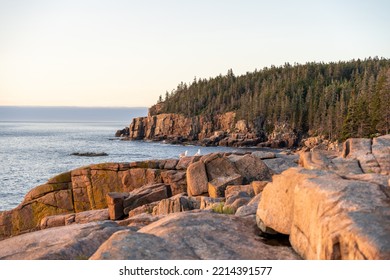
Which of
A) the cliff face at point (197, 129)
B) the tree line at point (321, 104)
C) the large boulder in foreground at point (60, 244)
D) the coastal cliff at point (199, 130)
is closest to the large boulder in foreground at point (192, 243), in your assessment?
the large boulder in foreground at point (60, 244)

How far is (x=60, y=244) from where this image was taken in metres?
9.57

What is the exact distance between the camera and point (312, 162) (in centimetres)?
1675

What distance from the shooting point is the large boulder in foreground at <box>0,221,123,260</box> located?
873 cm

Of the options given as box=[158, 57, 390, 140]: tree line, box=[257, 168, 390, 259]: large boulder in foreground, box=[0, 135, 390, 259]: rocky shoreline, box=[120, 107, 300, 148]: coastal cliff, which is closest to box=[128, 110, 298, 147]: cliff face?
box=[120, 107, 300, 148]: coastal cliff

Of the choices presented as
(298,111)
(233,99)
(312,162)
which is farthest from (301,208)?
(233,99)

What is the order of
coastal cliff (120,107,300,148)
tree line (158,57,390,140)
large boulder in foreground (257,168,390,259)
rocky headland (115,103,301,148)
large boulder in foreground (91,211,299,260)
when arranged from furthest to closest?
coastal cliff (120,107,300,148), rocky headland (115,103,301,148), tree line (158,57,390,140), large boulder in foreground (91,211,299,260), large boulder in foreground (257,168,390,259)

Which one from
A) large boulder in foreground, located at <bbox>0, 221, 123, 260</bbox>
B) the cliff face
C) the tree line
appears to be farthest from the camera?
the cliff face

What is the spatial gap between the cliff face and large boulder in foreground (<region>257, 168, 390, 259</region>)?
132453 millimetres

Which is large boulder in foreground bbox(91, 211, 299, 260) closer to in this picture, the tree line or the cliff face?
the tree line

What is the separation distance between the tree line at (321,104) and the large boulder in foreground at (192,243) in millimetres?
75672

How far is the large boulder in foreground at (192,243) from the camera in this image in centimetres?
684

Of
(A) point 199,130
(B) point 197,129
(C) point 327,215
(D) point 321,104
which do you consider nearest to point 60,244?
(C) point 327,215

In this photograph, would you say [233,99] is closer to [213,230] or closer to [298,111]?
[298,111]
